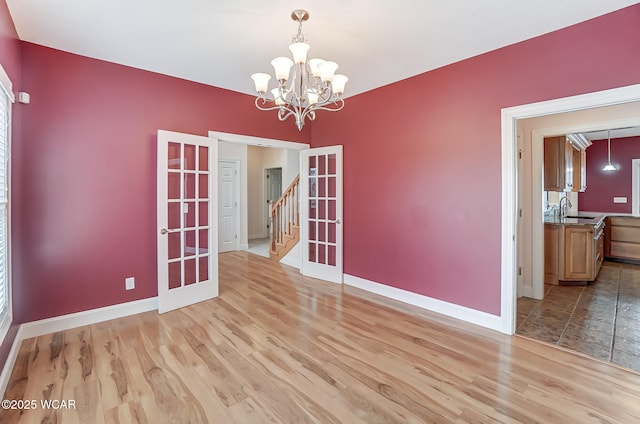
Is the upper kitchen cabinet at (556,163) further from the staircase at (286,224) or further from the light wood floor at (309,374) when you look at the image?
the staircase at (286,224)

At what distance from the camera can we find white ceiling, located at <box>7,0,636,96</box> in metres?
2.18

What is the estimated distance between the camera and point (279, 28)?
2469 mm

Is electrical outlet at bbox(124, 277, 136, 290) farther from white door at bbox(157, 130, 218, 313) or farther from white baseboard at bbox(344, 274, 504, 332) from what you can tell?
white baseboard at bbox(344, 274, 504, 332)

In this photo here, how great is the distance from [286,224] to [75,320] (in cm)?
358

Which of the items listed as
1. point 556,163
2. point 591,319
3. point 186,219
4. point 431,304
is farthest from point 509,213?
point 186,219

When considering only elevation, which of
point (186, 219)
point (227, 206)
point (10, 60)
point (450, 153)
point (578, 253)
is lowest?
point (578, 253)

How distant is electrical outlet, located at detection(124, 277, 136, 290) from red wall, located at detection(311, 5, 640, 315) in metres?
2.70

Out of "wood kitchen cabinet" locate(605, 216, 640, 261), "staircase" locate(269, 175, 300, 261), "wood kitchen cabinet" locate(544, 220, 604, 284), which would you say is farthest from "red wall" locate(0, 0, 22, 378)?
"wood kitchen cabinet" locate(605, 216, 640, 261)

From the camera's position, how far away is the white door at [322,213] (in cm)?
440

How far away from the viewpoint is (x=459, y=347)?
8.34 ft

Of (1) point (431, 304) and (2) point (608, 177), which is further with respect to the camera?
(2) point (608, 177)

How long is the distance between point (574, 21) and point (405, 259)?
2.65 metres

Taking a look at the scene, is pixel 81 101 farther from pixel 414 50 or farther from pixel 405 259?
pixel 405 259

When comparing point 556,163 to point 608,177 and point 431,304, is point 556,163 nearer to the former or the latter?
point 431,304
